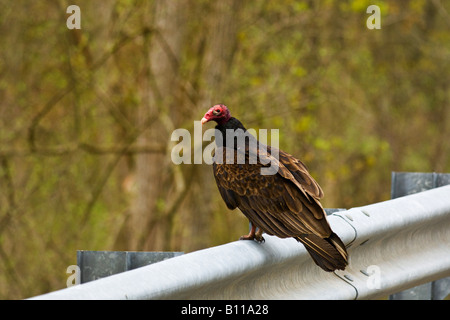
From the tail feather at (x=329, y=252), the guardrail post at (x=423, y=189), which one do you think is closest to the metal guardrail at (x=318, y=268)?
the tail feather at (x=329, y=252)

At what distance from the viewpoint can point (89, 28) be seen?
1149cm

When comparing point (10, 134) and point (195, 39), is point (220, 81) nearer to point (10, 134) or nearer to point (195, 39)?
point (195, 39)

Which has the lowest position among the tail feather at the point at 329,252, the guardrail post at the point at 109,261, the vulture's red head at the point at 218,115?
the tail feather at the point at 329,252

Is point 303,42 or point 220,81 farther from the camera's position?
point 303,42

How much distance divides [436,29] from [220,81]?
779 centimetres

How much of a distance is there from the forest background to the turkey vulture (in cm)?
483

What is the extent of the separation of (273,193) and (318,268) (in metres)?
0.97

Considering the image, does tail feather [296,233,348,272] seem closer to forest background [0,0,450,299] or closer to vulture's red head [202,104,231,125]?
vulture's red head [202,104,231,125]

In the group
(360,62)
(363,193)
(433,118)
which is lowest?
(363,193)

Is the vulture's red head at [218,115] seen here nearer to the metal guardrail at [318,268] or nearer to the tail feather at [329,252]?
the metal guardrail at [318,268]

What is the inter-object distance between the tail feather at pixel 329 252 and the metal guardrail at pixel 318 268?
1.4 inches

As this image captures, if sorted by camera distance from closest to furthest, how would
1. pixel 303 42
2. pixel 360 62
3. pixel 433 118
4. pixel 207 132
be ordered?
1. pixel 207 132
2. pixel 303 42
3. pixel 360 62
4. pixel 433 118

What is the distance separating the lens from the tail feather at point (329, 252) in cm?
310

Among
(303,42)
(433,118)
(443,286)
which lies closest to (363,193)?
(433,118)
